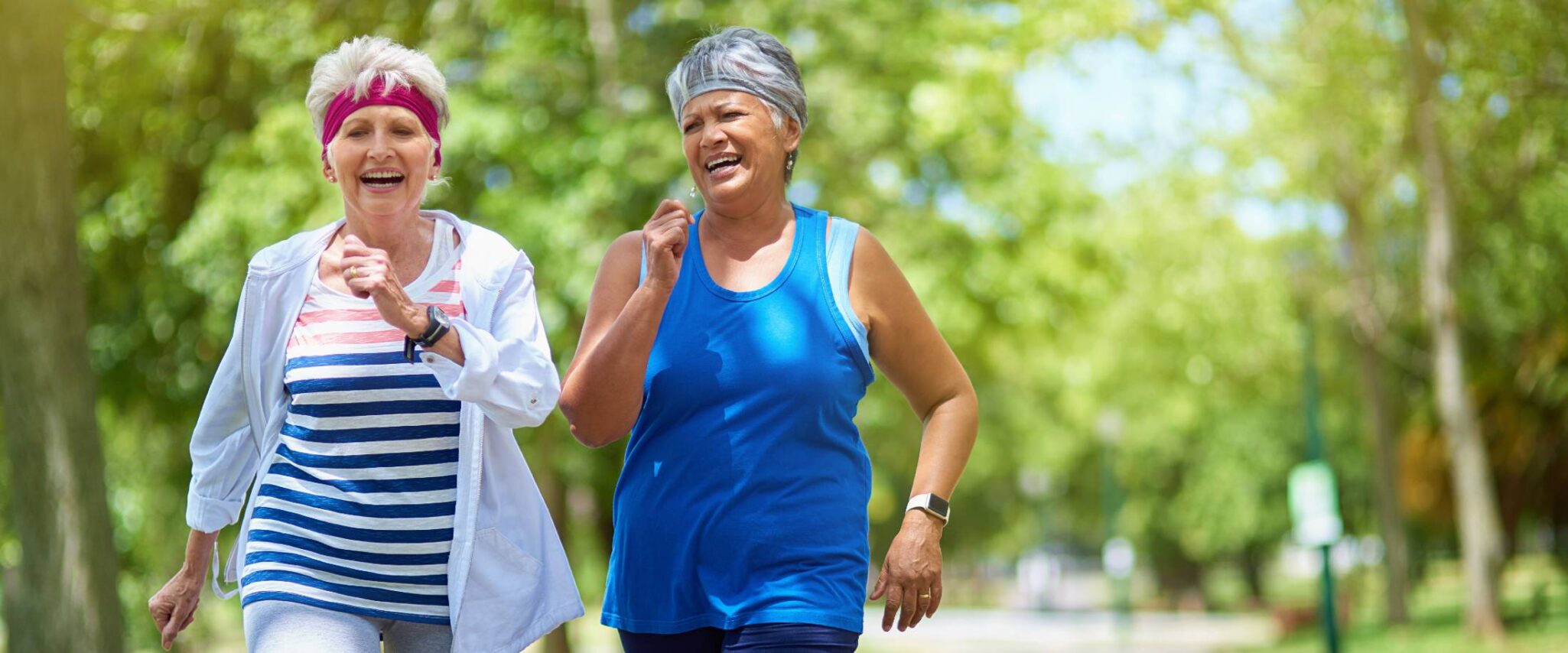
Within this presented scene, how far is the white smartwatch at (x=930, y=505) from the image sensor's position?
11.0 feet

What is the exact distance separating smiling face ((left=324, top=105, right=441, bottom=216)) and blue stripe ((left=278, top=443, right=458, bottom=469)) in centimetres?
46

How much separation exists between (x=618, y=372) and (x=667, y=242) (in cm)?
26

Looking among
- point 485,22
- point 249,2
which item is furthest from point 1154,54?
point 249,2

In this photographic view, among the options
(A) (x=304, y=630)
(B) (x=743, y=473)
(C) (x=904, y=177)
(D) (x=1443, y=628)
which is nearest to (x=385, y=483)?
(A) (x=304, y=630)

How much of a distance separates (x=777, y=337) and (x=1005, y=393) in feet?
140

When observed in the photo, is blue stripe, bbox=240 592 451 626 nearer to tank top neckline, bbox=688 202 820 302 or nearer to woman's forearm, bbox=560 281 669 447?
woman's forearm, bbox=560 281 669 447

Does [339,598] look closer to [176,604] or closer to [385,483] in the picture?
[385,483]

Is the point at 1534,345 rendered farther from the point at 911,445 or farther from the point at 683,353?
the point at 683,353

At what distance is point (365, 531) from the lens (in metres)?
3.02

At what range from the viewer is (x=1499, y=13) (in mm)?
17938

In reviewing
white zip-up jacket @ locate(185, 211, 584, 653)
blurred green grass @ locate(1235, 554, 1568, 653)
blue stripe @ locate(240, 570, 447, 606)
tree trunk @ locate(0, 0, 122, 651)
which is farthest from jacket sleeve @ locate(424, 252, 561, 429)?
blurred green grass @ locate(1235, 554, 1568, 653)

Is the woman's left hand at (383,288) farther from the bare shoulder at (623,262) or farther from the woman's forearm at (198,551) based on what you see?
the woman's forearm at (198,551)

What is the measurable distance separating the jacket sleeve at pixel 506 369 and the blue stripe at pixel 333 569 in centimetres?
31

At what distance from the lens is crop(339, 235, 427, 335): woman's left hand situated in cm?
287
